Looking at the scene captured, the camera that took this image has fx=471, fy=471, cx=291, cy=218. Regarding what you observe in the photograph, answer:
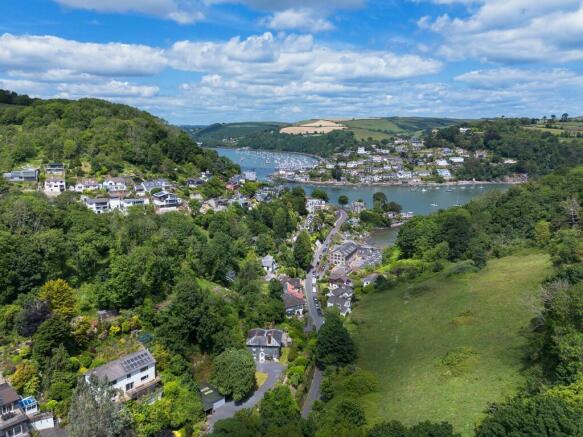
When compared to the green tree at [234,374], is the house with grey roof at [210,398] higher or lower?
lower

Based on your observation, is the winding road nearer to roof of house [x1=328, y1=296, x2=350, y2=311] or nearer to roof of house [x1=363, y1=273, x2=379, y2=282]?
roof of house [x1=328, y1=296, x2=350, y2=311]

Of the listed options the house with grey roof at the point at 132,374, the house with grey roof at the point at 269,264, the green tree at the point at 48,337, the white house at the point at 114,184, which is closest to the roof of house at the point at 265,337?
the house with grey roof at the point at 132,374

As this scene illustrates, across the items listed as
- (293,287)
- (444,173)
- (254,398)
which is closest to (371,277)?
(293,287)

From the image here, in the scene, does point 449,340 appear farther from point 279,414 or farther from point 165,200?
point 165,200

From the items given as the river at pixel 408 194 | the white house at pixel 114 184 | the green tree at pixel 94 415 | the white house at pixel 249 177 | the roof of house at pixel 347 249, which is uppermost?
the white house at pixel 114 184

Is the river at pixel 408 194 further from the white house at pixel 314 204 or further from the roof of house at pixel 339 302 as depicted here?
the roof of house at pixel 339 302

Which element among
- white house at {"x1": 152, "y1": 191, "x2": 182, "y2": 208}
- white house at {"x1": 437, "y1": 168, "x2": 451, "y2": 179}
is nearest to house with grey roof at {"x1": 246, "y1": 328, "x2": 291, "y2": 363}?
white house at {"x1": 152, "y1": 191, "x2": 182, "y2": 208}
